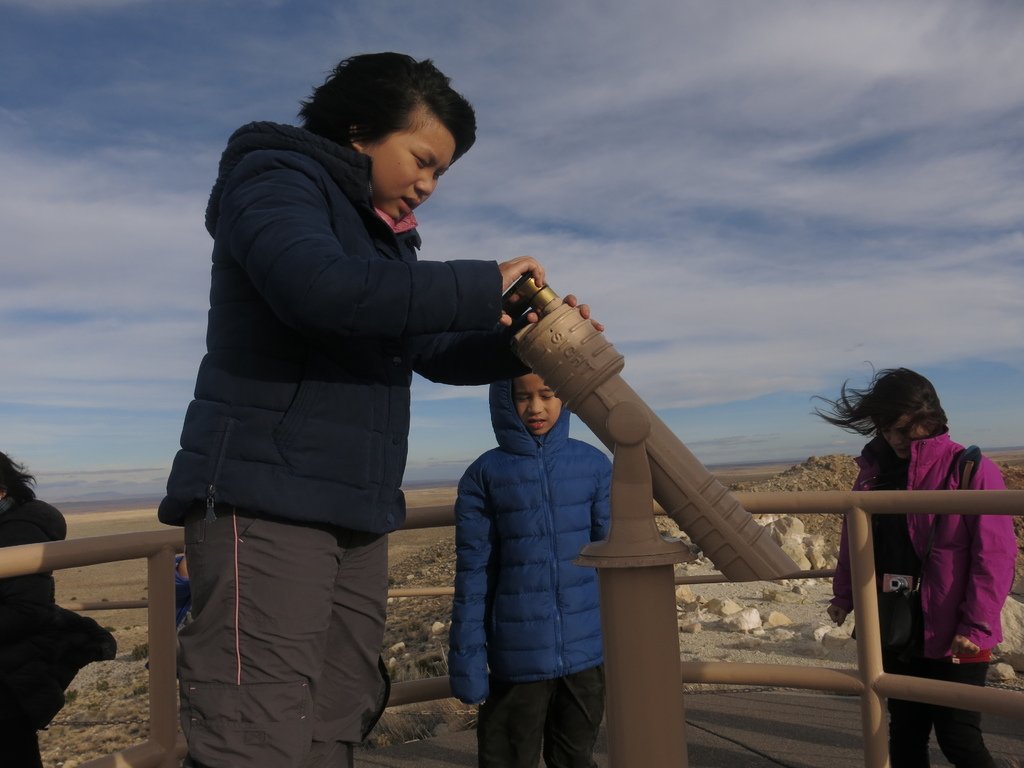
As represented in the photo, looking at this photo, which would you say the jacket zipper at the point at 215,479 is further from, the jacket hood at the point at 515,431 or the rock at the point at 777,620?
the rock at the point at 777,620

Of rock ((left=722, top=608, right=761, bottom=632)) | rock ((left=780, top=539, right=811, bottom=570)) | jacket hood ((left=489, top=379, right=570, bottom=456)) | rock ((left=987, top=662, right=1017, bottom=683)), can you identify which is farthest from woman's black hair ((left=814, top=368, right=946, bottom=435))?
rock ((left=780, top=539, right=811, bottom=570))

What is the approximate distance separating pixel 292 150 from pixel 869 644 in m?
2.02

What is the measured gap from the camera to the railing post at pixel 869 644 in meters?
2.52

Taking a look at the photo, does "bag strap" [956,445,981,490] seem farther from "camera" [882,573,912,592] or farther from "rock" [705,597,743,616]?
"rock" [705,597,743,616]

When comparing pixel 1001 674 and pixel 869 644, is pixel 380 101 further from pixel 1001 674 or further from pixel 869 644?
pixel 1001 674

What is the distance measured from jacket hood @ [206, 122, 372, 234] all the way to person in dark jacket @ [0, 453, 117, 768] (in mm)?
1729

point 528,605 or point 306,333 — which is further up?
point 306,333

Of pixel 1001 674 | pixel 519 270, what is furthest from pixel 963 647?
pixel 1001 674

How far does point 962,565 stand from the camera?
2.94 m

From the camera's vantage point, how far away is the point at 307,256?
4.50 feet

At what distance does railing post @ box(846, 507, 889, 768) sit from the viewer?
8.27ft

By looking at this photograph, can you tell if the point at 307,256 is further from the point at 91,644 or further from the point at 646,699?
the point at 91,644

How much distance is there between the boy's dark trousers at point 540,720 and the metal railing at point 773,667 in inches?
6.9

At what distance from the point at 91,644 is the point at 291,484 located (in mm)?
2232
